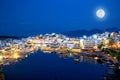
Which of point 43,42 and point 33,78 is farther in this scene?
point 43,42

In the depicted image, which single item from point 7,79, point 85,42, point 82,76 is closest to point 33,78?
point 7,79

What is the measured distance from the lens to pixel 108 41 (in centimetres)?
3488

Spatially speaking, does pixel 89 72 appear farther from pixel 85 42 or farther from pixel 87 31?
pixel 87 31

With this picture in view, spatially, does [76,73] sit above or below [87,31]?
below

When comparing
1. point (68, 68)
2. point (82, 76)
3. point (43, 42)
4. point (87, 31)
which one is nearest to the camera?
point (82, 76)

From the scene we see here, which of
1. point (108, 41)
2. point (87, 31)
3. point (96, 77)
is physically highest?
point (87, 31)

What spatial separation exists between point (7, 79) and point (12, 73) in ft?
7.06

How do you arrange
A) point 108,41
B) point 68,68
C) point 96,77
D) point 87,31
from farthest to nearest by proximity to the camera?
1. point 87,31
2. point 108,41
3. point 68,68
4. point 96,77

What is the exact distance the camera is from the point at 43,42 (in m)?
49.3

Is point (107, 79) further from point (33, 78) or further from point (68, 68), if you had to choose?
point (68, 68)

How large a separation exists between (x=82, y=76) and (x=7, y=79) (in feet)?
13.3

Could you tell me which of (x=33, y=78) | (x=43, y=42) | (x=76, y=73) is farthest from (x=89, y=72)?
(x=43, y=42)

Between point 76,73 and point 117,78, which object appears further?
point 76,73

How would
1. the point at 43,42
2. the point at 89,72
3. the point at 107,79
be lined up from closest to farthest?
the point at 107,79 < the point at 89,72 < the point at 43,42
